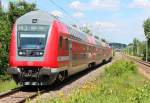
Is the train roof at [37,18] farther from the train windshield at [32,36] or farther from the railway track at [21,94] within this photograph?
the railway track at [21,94]

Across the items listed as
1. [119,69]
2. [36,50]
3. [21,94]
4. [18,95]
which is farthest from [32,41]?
[119,69]

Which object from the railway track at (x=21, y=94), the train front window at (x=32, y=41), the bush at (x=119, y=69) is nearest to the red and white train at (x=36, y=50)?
the train front window at (x=32, y=41)

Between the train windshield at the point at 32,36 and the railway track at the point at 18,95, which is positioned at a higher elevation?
the train windshield at the point at 32,36

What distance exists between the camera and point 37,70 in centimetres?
2039

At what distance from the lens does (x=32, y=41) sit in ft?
67.1

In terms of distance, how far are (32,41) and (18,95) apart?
2756 millimetres

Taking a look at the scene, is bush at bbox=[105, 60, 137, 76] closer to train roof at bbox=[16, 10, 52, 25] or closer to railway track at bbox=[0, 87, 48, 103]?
train roof at bbox=[16, 10, 52, 25]

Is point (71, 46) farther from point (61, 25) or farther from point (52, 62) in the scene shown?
point (52, 62)

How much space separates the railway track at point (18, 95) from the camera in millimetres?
17073

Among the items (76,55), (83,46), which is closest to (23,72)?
(76,55)

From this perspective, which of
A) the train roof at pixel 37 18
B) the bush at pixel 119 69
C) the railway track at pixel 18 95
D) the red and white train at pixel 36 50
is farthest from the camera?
the bush at pixel 119 69

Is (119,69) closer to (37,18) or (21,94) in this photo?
(37,18)

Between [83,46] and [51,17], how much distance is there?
373 inches

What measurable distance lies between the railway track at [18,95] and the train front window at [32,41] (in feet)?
6.47
